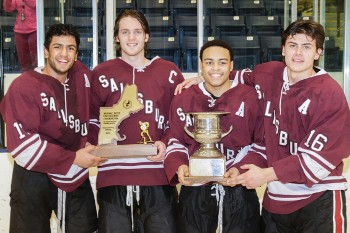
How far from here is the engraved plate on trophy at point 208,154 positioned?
6.39 feet

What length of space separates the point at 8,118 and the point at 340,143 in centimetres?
120

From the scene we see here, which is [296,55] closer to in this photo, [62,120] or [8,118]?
[62,120]

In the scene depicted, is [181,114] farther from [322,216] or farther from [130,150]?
[322,216]

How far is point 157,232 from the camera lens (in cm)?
216

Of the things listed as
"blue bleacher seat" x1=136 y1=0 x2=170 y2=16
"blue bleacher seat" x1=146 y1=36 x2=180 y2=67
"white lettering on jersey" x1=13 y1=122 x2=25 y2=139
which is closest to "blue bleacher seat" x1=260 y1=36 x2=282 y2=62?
"blue bleacher seat" x1=146 y1=36 x2=180 y2=67

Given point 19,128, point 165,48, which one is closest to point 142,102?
point 19,128

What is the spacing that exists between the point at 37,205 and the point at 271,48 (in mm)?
3414

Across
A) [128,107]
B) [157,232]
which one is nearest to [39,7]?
[128,107]

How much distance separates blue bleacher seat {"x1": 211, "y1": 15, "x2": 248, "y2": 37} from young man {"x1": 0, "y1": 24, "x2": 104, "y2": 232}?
2655 millimetres

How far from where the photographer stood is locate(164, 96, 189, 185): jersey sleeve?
81.7 inches

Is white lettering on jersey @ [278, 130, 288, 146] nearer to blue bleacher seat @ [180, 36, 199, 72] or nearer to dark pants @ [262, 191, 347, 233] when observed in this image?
dark pants @ [262, 191, 347, 233]

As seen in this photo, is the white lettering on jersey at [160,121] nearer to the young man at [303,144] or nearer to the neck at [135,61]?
the neck at [135,61]

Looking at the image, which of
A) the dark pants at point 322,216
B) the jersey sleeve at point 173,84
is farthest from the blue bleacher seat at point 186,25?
the dark pants at point 322,216

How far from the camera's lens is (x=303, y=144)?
1.88 m
